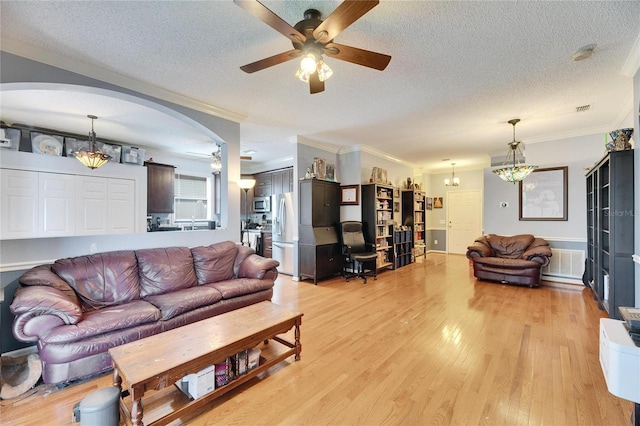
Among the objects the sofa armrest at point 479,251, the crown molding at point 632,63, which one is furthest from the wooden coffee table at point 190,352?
the sofa armrest at point 479,251

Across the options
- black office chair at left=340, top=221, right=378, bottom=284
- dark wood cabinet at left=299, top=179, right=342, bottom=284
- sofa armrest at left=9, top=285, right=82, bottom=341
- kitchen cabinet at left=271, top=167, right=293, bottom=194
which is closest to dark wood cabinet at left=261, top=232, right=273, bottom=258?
kitchen cabinet at left=271, top=167, right=293, bottom=194

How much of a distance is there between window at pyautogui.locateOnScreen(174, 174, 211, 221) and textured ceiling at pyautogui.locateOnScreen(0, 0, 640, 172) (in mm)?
2295

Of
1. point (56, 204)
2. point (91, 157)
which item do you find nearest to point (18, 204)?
point (56, 204)

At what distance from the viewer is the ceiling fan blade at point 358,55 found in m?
1.90

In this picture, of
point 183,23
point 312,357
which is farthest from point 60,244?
point 312,357

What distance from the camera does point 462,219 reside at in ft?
28.0

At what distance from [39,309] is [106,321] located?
44cm

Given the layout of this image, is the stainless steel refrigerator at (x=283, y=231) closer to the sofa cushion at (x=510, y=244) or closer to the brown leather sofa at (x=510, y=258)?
the brown leather sofa at (x=510, y=258)

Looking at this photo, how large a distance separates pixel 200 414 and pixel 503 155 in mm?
7420

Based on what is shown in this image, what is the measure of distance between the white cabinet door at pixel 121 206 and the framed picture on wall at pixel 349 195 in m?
4.25

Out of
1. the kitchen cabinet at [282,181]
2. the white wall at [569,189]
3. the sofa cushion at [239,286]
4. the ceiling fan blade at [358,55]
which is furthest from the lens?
the kitchen cabinet at [282,181]

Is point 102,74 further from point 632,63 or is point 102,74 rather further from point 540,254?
point 540,254

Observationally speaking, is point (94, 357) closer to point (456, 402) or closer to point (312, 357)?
point (312, 357)

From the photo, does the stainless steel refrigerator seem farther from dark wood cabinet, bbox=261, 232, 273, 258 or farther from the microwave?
the microwave
